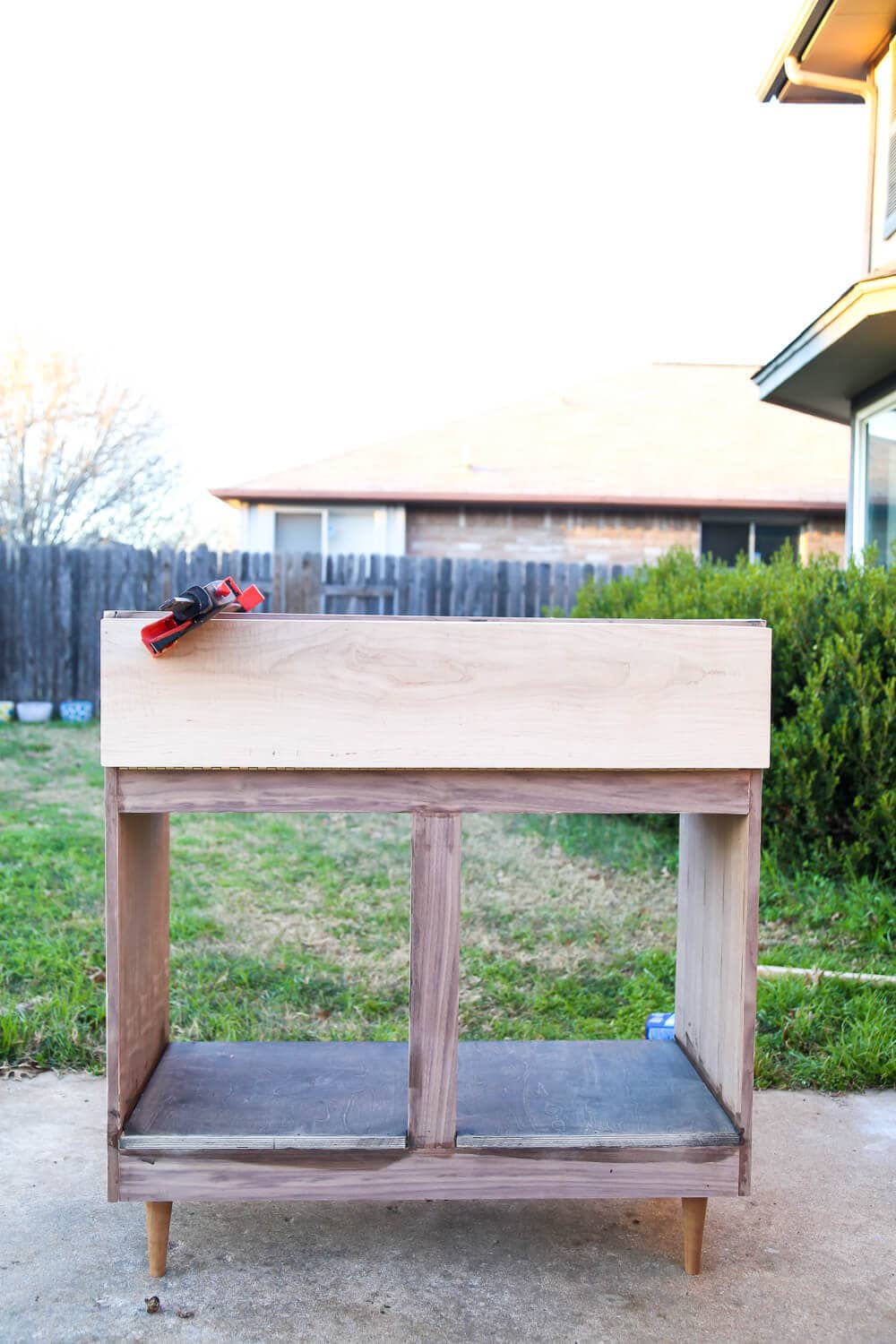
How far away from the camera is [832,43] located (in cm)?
598

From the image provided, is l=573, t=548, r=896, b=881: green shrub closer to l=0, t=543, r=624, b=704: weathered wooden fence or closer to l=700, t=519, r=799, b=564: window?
l=0, t=543, r=624, b=704: weathered wooden fence

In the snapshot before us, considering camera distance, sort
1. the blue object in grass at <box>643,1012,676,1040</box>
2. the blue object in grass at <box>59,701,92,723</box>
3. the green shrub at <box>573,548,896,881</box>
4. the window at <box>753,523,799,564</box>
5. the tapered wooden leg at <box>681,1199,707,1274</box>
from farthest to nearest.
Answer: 1. the window at <box>753,523,799,564</box>
2. the blue object in grass at <box>59,701,92,723</box>
3. the green shrub at <box>573,548,896,881</box>
4. the blue object in grass at <box>643,1012,676,1040</box>
5. the tapered wooden leg at <box>681,1199,707,1274</box>

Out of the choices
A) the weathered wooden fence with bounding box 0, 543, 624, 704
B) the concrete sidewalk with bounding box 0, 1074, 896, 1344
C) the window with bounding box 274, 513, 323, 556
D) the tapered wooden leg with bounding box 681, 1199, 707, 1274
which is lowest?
→ the concrete sidewalk with bounding box 0, 1074, 896, 1344

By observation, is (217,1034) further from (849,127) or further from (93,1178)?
(849,127)

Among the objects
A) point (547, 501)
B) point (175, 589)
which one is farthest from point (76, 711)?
point (547, 501)

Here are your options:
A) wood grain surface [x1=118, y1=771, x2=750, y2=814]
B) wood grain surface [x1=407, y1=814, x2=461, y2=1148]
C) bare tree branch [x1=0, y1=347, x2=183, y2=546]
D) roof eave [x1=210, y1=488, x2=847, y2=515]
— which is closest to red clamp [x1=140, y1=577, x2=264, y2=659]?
wood grain surface [x1=118, y1=771, x2=750, y2=814]

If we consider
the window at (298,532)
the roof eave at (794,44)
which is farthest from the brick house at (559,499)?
the roof eave at (794,44)

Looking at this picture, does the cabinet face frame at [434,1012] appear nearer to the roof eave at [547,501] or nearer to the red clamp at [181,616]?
the red clamp at [181,616]

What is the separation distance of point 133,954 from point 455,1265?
2.59 ft

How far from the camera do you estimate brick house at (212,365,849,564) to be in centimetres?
1250

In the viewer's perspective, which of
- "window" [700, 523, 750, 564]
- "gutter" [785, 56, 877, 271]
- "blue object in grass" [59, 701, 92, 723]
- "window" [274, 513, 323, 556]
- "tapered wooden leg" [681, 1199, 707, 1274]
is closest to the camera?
"tapered wooden leg" [681, 1199, 707, 1274]

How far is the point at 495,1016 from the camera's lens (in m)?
2.96

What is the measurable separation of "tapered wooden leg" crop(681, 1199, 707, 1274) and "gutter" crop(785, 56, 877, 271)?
19.7ft

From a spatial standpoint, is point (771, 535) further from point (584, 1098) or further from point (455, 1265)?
point (455, 1265)
